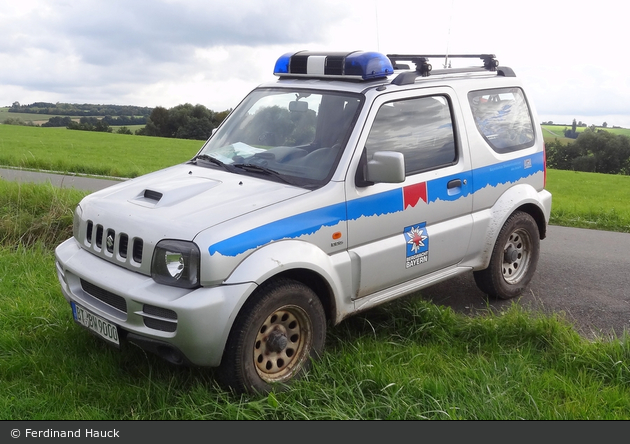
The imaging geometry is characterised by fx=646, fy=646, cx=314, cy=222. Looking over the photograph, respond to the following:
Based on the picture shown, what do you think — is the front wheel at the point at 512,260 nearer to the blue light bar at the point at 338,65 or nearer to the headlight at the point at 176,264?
the blue light bar at the point at 338,65

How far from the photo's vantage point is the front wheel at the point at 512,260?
5.87 m

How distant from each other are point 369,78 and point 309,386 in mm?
2372

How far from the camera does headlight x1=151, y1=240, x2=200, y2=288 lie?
12.4ft

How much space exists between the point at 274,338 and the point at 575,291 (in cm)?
383

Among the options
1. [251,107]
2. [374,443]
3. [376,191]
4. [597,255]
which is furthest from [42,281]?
[597,255]

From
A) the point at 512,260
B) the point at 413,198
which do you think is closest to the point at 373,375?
the point at 413,198

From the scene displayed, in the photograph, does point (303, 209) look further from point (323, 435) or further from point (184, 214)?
point (323, 435)

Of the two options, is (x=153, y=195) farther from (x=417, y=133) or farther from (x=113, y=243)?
(x=417, y=133)

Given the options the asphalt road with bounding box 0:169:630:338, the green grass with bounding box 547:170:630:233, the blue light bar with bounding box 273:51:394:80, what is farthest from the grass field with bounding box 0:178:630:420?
the green grass with bounding box 547:170:630:233

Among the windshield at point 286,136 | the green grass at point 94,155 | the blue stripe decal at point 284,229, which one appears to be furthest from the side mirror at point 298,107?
the green grass at point 94,155

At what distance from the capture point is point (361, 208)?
454 cm

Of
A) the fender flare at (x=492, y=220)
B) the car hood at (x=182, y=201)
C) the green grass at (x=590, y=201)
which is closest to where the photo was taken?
the car hood at (x=182, y=201)

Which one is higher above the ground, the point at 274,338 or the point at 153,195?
the point at 153,195

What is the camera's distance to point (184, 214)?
13.3 ft
